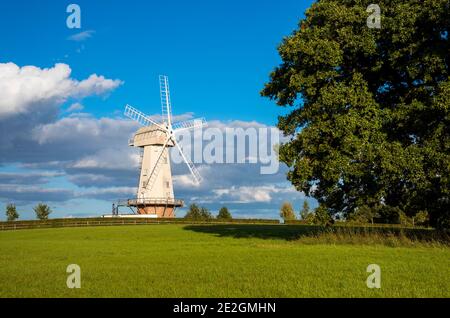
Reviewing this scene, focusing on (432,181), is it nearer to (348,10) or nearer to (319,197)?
(319,197)

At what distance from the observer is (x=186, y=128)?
301 ft

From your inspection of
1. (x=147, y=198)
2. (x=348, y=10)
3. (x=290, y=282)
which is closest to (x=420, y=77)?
(x=348, y=10)

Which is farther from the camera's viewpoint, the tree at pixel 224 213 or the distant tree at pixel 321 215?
the tree at pixel 224 213

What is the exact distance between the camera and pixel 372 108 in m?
27.4

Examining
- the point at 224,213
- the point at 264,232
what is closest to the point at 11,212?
the point at 224,213

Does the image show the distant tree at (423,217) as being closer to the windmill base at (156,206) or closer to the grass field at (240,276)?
the grass field at (240,276)

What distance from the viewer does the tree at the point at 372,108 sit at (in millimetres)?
26047

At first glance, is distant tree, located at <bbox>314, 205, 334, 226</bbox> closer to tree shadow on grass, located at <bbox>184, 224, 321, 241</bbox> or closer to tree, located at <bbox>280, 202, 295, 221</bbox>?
tree shadow on grass, located at <bbox>184, 224, 321, 241</bbox>

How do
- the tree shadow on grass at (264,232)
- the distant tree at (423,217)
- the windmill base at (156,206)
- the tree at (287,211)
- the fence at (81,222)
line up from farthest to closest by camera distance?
the tree at (287,211) → the windmill base at (156,206) → the fence at (81,222) → the tree shadow on grass at (264,232) → the distant tree at (423,217)

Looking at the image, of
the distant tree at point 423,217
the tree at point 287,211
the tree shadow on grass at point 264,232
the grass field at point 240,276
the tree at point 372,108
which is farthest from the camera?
the tree at point 287,211

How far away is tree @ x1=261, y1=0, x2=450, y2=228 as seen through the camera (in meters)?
26.0

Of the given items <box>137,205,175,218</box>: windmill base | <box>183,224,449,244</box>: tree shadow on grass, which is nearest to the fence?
<box>137,205,175,218</box>: windmill base

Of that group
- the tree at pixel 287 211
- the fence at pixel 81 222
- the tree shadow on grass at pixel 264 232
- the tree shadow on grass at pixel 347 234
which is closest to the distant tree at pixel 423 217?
the tree shadow on grass at pixel 347 234

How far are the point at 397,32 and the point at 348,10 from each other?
11.2 ft
